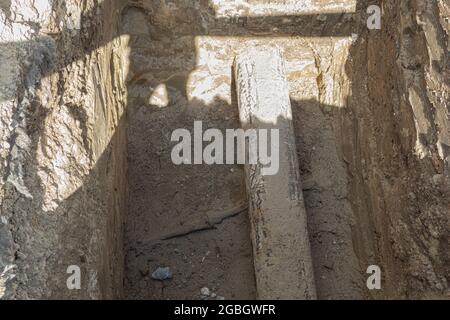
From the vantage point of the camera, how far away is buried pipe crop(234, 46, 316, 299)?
10.8 ft

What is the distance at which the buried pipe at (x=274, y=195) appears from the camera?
10.8ft

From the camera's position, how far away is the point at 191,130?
4285 millimetres

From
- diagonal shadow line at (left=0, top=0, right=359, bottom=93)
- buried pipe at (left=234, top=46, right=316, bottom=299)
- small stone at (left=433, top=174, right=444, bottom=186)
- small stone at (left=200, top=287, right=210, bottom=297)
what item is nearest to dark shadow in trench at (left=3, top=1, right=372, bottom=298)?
diagonal shadow line at (left=0, top=0, right=359, bottom=93)

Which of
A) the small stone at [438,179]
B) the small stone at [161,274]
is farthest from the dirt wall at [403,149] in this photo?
the small stone at [161,274]

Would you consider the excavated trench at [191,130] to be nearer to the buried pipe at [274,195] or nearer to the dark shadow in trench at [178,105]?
the dark shadow in trench at [178,105]

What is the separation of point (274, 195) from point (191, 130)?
46.5 inches

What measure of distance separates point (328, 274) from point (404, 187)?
93 cm

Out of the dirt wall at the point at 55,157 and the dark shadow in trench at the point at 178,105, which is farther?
the dark shadow in trench at the point at 178,105

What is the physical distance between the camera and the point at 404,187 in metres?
3.33

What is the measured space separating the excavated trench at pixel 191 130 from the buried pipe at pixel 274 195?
0.35 m

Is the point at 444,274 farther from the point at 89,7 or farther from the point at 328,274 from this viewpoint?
the point at 89,7

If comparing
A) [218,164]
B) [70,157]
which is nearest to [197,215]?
[218,164]

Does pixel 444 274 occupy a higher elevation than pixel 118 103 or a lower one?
lower

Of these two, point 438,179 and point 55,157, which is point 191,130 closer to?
point 55,157
